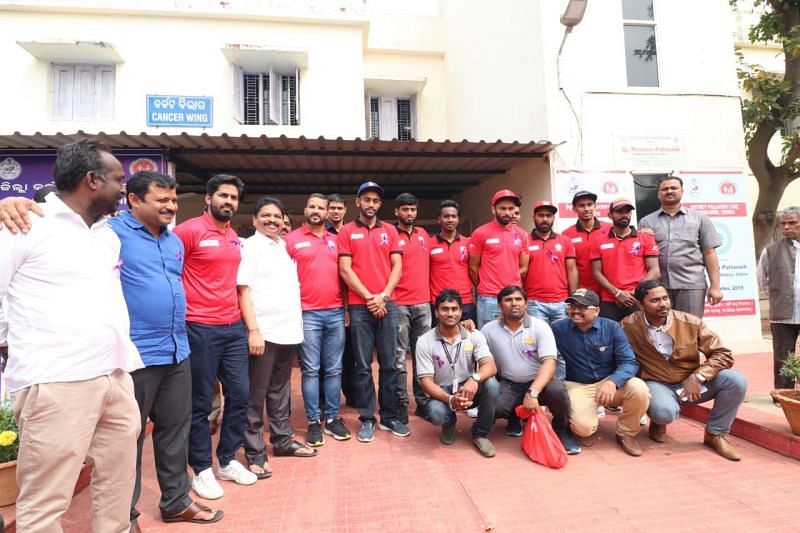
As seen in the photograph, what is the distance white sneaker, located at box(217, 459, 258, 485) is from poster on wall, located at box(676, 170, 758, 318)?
22.1 ft

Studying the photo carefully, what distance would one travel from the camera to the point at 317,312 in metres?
3.68

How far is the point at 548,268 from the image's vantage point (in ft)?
14.5

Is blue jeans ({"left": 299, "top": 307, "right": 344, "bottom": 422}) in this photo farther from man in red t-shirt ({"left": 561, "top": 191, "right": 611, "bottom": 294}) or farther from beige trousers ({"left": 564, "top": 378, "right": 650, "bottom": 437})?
man in red t-shirt ({"left": 561, "top": 191, "right": 611, "bottom": 294})

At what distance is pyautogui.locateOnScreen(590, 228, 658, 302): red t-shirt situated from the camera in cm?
427

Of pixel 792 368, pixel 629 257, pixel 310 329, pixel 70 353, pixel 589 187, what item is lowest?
pixel 792 368

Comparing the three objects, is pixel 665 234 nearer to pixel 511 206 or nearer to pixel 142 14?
pixel 511 206

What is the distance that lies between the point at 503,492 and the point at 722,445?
186 cm

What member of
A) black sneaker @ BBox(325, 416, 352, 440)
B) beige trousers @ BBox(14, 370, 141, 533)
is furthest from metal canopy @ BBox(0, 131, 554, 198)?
beige trousers @ BBox(14, 370, 141, 533)

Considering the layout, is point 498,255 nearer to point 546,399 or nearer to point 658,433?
point 546,399

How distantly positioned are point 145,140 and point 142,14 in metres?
4.73

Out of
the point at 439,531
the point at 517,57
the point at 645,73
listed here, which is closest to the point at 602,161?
the point at 645,73

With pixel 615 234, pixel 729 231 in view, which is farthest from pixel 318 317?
pixel 729 231

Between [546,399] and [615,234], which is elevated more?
[615,234]

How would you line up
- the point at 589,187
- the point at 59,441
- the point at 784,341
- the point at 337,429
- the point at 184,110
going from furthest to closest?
1. the point at 184,110
2. the point at 589,187
3. the point at 784,341
4. the point at 337,429
5. the point at 59,441
